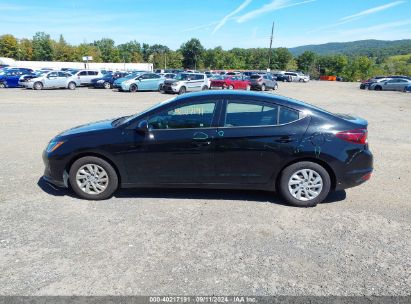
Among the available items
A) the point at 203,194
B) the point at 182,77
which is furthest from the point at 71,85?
the point at 203,194

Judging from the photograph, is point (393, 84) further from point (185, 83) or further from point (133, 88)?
point (133, 88)

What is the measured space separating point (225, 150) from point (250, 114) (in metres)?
0.62

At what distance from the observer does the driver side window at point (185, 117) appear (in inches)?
183

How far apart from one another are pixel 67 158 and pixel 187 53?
102646 mm

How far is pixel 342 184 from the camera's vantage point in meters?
4.66

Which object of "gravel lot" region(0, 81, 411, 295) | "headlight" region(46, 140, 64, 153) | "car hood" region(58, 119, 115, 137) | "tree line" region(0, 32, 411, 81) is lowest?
"gravel lot" region(0, 81, 411, 295)

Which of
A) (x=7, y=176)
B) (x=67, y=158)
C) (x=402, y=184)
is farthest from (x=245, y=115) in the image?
(x=7, y=176)

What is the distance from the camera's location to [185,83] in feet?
82.7

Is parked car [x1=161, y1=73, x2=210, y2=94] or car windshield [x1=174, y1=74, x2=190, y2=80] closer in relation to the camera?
parked car [x1=161, y1=73, x2=210, y2=94]

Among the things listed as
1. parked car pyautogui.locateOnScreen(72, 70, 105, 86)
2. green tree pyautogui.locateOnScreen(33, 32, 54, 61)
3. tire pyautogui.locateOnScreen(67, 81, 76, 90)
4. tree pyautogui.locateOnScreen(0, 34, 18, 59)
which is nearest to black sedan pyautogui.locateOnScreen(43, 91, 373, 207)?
tire pyautogui.locateOnScreen(67, 81, 76, 90)

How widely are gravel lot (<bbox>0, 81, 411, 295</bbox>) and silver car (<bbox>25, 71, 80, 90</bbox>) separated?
77.8 ft

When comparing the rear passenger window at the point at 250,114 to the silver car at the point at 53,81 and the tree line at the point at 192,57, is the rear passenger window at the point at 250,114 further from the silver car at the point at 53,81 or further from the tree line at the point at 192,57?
the tree line at the point at 192,57

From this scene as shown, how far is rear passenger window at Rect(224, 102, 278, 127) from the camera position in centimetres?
463

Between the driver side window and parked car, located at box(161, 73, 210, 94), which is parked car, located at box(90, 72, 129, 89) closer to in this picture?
parked car, located at box(161, 73, 210, 94)
